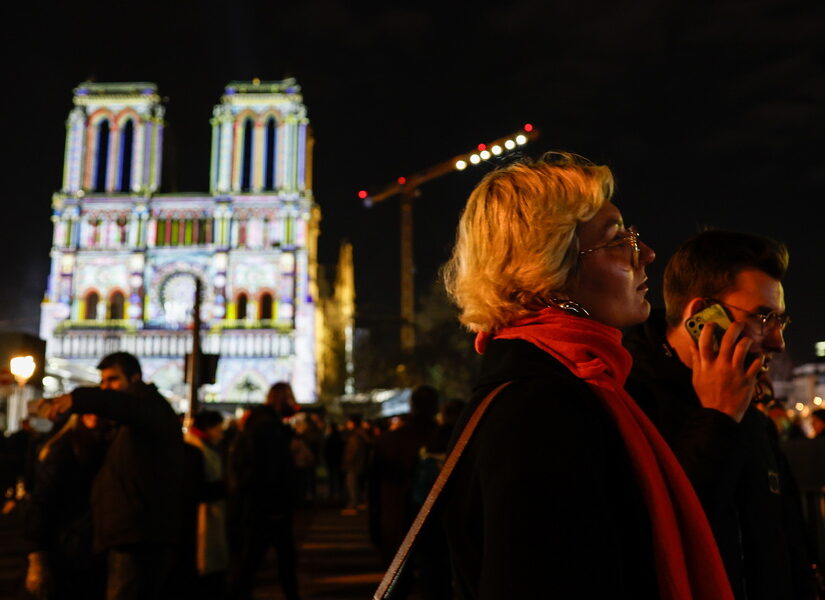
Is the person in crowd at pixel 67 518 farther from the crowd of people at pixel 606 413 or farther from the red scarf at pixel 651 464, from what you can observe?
the red scarf at pixel 651 464

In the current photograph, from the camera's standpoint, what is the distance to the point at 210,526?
721 centimetres

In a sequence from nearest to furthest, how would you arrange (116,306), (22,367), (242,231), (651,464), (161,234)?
(651,464), (22,367), (242,231), (116,306), (161,234)

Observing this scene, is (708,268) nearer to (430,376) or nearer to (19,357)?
(19,357)

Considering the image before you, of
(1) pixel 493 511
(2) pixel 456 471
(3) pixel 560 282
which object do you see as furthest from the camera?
(3) pixel 560 282

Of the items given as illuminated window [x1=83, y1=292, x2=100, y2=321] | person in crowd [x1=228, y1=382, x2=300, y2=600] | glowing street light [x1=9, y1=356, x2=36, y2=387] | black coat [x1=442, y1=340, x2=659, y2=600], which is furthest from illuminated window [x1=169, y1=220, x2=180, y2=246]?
black coat [x1=442, y1=340, x2=659, y2=600]

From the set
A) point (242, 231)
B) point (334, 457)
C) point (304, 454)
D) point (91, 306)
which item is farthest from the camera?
point (91, 306)

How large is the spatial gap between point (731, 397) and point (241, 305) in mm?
61940

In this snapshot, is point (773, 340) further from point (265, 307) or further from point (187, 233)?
point (187, 233)

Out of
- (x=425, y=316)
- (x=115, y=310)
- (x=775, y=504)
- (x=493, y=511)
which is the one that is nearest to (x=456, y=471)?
(x=493, y=511)

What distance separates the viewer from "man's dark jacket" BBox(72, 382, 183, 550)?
4.46 metres

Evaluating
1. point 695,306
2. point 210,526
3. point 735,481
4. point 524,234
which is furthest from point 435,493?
point 210,526

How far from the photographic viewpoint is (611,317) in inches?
74.8

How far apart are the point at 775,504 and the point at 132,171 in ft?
220

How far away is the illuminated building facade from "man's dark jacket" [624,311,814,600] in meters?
57.7
